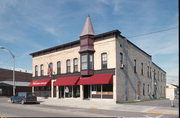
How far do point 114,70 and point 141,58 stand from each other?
10538 mm

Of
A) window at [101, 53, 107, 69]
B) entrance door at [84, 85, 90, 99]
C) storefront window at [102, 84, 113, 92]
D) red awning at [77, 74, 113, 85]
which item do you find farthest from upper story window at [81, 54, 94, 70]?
storefront window at [102, 84, 113, 92]

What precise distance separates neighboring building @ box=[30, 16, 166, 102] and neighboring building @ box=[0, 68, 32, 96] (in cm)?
A: 1541

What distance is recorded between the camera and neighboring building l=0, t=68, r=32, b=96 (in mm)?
48678

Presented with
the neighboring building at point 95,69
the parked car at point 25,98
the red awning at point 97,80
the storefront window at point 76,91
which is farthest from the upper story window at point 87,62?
the parked car at point 25,98

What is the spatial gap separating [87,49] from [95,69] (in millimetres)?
2931

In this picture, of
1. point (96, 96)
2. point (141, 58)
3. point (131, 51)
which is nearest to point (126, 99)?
point (96, 96)

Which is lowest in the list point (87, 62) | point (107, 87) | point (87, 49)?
point (107, 87)

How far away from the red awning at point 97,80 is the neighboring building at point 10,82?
25622mm

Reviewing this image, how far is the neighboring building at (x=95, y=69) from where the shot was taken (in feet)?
84.9

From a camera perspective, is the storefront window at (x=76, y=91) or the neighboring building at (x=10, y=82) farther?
the neighboring building at (x=10, y=82)

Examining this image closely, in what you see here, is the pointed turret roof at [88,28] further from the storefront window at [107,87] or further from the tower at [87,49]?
the storefront window at [107,87]

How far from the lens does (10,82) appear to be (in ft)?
169

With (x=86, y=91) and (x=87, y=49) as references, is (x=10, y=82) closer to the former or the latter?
(x=86, y=91)

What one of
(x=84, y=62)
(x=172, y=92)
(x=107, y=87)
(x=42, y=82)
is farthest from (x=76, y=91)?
(x=172, y=92)
